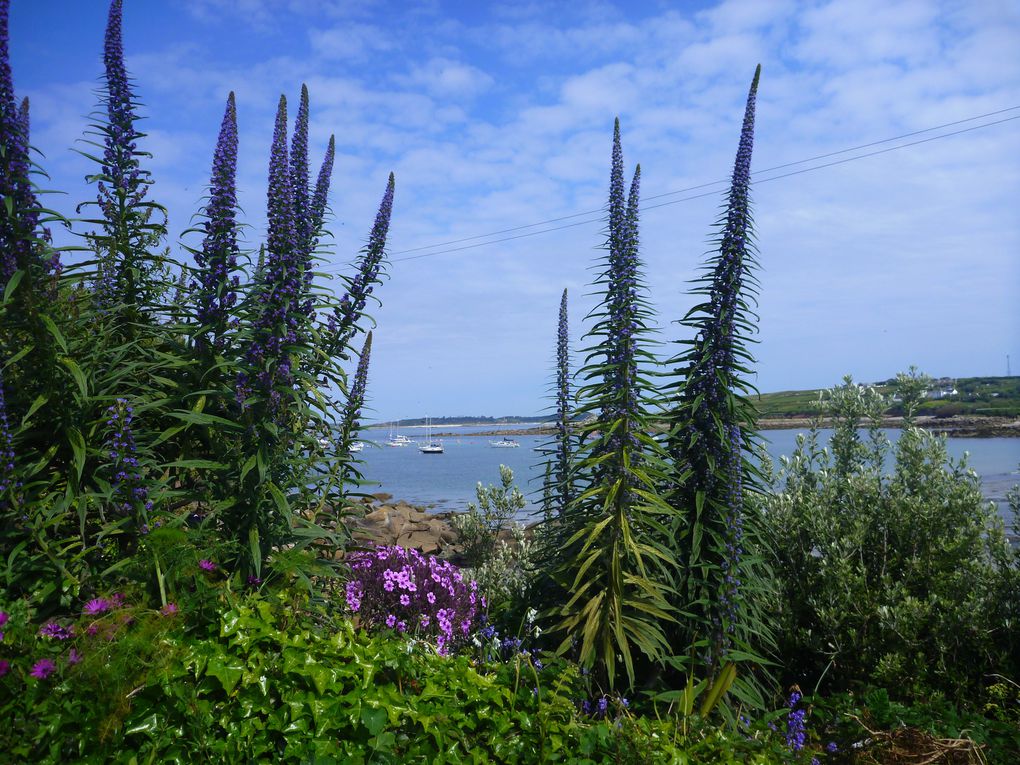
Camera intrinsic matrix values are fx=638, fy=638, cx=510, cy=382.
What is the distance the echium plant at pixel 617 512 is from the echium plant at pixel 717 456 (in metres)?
0.21

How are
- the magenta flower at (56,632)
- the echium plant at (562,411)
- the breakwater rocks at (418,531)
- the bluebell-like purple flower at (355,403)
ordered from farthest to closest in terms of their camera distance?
the breakwater rocks at (418,531) → the echium plant at (562,411) → the bluebell-like purple flower at (355,403) → the magenta flower at (56,632)

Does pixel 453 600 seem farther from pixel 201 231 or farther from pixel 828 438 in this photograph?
pixel 828 438

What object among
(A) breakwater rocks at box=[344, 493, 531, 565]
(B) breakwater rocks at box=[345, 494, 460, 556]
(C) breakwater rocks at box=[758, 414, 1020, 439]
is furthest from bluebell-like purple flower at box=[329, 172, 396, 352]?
(C) breakwater rocks at box=[758, 414, 1020, 439]

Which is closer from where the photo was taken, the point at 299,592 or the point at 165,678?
the point at 165,678

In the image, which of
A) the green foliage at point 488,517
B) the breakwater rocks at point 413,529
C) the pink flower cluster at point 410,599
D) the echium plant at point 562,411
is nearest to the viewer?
the pink flower cluster at point 410,599

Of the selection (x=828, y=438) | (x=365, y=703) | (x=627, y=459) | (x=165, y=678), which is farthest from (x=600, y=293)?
(x=828, y=438)

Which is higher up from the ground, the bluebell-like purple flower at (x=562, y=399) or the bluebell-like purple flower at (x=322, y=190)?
the bluebell-like purple flower at (x=322, y=190)

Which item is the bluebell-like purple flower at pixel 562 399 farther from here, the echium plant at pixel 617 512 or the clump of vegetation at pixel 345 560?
the echium plant at pixel 617 512

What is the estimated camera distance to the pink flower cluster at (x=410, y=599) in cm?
388

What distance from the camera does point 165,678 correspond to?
7.86ft

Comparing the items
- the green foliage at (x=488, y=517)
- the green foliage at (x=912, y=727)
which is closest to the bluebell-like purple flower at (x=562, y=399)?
the green foliage at (x=488, y=517)

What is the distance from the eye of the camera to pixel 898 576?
214 inches

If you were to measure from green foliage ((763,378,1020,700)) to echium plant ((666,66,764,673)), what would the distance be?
830 mm

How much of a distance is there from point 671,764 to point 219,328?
3.24m
